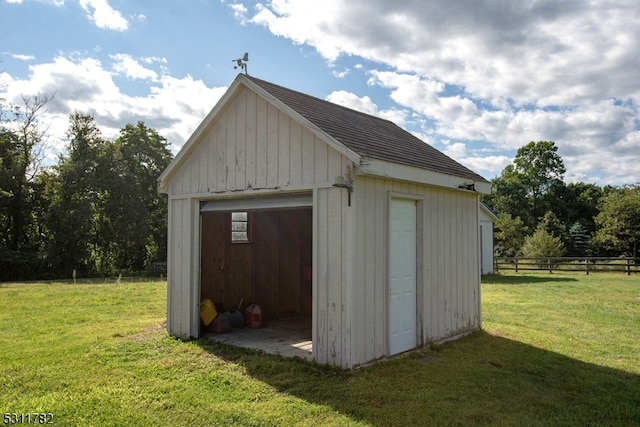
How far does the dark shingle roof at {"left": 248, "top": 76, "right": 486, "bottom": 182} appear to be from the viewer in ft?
20.0

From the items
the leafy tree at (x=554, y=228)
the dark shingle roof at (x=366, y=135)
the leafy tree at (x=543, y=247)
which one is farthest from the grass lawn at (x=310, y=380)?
the leafy tree at (x=554, y=228)

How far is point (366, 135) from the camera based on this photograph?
6941 millimetres

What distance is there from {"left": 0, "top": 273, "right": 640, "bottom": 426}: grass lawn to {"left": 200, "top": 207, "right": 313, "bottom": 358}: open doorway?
98 cm

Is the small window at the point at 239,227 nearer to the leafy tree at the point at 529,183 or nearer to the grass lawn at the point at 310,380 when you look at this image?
the grass lawn at the point at 310,380

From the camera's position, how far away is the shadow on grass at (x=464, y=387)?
4.32m

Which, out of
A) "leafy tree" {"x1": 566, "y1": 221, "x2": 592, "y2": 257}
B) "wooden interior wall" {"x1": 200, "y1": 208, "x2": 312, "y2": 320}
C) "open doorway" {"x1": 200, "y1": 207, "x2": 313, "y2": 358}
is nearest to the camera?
"open doorway" {"x1": 200, "y1": 207, "x2": 313, "y2": 358}

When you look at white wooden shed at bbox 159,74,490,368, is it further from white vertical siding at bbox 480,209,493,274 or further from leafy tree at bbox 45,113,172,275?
leafy tree at bbox 45,113,172,275

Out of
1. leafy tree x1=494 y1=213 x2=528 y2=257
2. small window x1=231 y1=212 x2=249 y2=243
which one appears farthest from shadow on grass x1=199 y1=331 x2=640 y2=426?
leafy tree x1=494 y1=213 x2=528 y2=257

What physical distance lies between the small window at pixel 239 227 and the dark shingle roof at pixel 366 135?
8.73 ft

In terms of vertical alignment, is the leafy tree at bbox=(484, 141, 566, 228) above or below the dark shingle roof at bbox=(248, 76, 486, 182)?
above

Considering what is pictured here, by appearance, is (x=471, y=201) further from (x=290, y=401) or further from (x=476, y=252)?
(x=290, y=401)

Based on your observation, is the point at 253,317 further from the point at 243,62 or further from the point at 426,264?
the point at 243,62

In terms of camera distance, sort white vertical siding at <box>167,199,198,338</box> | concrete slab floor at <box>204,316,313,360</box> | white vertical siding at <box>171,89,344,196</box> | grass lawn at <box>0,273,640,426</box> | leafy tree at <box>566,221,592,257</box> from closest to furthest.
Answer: grass lawn at <box>0,273,640,426</box> < white vertical siding at <box>171,89,344,196</box> < concrete slab floor at <box>204,316,313,360</box> < white vertical siding at <box>167,199,198,338</box> < leafy tree at <box>566,221,592,257</box>

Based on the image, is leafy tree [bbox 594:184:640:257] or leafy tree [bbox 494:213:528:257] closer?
leafy tree [bbox 594:184:640:257]
